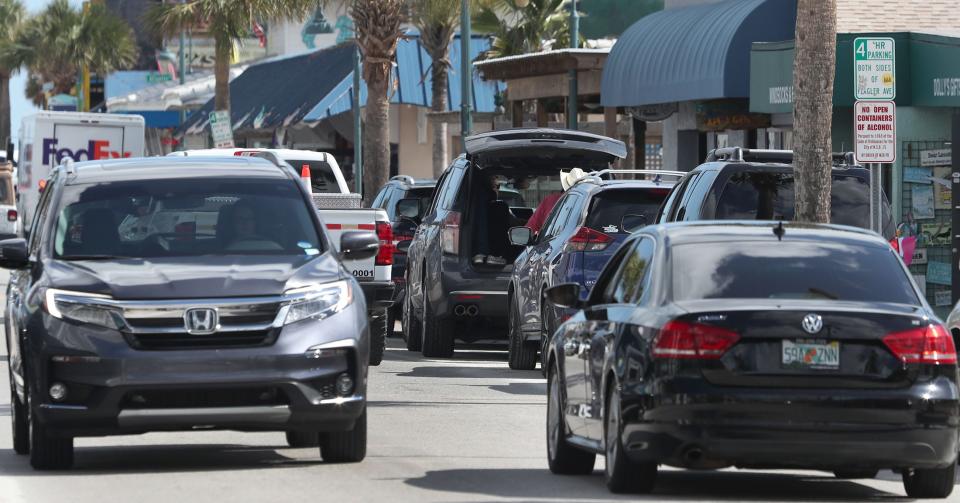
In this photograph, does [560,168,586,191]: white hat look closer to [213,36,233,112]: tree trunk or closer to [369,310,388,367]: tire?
[369,310,388,367]: tire

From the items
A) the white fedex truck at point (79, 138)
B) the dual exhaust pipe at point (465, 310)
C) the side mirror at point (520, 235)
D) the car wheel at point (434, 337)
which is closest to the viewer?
the side mirror at point (520, 235)

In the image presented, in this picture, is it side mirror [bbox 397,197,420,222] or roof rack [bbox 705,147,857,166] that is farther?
side mirror [bbox 397,197,420,222]

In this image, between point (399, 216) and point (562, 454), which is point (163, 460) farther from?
point (399, 216)

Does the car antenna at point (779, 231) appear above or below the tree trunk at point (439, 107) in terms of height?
below

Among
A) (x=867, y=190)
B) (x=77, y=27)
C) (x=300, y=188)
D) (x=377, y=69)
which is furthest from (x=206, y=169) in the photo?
(x=77, y=27)

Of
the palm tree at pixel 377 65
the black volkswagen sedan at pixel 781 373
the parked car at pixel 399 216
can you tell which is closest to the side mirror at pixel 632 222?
the parked car at pixel 399 216

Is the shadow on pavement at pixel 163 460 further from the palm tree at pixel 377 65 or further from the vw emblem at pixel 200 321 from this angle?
the palm tree at pixel 377 65

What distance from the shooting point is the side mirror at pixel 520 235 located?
17.8 meters

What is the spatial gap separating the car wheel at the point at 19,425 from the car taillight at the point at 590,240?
6.14 m

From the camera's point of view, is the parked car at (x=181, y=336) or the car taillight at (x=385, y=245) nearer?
the parked car at (x=181, y=336)

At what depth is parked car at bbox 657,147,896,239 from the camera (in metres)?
15.2

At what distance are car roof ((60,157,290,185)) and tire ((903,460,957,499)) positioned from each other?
14.2 ft

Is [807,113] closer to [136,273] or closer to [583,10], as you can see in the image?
[136,273]

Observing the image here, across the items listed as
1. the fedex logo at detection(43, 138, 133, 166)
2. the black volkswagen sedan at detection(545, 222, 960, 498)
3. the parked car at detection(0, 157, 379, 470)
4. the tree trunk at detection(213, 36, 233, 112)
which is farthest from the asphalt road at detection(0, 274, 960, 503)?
the tree trunk at detection(213, 36, 233, 112)
